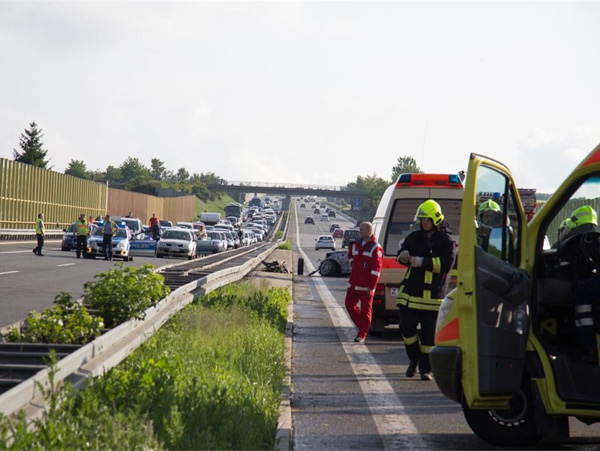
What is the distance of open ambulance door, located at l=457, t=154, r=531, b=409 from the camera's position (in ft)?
23.5

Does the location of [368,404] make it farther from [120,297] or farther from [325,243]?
[325,243]

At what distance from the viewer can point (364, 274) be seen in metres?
14.9

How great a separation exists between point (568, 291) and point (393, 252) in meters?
8.72

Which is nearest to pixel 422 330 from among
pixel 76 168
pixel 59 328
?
pixel 59 328

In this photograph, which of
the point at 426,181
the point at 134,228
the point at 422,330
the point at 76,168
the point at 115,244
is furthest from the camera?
the point at 76,168

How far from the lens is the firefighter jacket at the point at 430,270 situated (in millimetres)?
11234

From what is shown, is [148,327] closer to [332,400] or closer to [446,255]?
[332,400]

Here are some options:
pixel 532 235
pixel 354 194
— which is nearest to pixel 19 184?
pixel 532 235

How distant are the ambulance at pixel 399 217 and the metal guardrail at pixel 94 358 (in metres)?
3.05

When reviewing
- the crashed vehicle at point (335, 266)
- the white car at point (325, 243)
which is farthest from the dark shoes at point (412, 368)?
the white car at point (325, 243)

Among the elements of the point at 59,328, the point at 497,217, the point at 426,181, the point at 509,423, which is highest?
the point at 426,181

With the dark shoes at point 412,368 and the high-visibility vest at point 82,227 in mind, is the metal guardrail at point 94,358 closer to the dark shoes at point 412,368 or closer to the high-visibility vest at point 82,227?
the dark shoes at point 412,368

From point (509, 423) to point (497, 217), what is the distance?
146 centimetres

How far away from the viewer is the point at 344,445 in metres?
7.79
